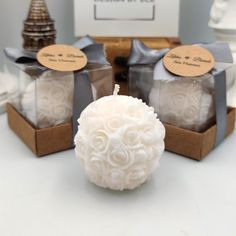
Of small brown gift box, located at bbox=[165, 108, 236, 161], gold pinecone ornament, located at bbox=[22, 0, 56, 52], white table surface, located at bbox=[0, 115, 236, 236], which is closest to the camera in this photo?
white table surface, located at bbox=[0, 115, 236, 236]

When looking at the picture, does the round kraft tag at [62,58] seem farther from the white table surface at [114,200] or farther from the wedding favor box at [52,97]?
the white table surface at [114,200]

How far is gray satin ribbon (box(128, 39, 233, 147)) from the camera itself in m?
0.55

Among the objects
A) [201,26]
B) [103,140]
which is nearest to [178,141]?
[103,140]

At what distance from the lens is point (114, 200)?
436mm

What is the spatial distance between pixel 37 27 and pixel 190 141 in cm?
35

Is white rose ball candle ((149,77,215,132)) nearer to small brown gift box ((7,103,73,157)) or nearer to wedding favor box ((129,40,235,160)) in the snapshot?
wedding favor box ((129,40,235,160))

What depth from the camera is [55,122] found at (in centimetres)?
54

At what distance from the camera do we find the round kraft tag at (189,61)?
20.9 inches

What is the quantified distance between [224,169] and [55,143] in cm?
22

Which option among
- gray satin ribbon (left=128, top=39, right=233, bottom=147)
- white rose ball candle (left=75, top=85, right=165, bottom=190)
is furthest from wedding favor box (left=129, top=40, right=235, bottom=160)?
white rose ball candle (left=75, top=85, right=165, bottom=190)

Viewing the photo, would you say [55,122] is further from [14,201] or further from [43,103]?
[14,201]

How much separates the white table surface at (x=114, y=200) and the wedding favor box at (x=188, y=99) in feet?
0.09

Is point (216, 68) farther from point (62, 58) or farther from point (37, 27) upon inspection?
point (37, 27)

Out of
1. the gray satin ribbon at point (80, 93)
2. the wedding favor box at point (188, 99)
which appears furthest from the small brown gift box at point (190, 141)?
the gray satin ribbon at point (80, 93)
